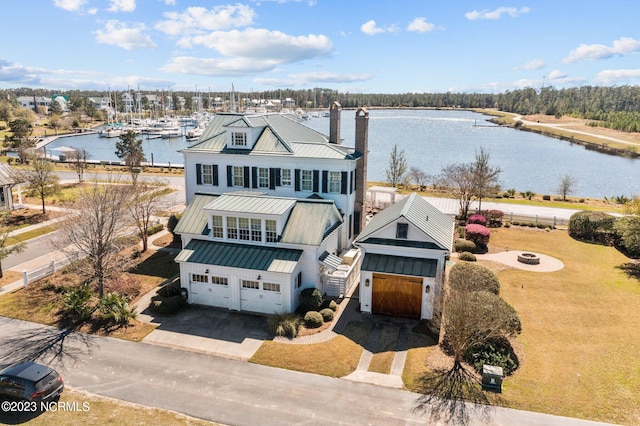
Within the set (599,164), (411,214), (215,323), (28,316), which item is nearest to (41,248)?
(28,316)

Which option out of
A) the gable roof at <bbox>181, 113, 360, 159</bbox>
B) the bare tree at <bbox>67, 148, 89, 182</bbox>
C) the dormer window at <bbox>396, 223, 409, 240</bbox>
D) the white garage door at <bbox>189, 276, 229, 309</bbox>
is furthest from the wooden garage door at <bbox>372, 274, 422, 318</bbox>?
the bare tree at <bbox>67, 148, 89, 182</bbox>

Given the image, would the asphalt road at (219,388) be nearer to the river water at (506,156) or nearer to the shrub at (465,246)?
the shrub at (465,246)

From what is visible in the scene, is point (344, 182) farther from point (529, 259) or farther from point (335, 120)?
Answer: point (529, 259)

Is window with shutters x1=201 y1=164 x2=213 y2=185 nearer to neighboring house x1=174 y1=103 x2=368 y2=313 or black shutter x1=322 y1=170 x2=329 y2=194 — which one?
neighboring house x1=174 y1=103 x2=368 y2=313

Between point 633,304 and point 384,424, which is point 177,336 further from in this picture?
point 633,304

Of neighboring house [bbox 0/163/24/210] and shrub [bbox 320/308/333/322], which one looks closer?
shrub [bbox 320/308/333/322]

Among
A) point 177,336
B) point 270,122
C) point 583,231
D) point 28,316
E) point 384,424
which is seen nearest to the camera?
point 384,424

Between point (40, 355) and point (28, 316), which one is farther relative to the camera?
point (28, 316)
